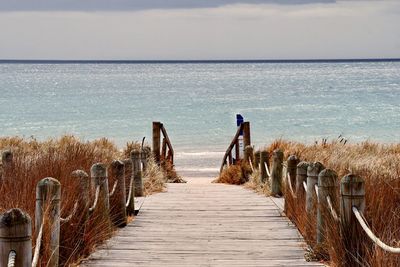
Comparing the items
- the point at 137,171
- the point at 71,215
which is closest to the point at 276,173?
the point at 137,171

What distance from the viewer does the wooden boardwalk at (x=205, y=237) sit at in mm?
9555

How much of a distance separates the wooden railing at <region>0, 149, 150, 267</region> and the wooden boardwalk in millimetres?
416

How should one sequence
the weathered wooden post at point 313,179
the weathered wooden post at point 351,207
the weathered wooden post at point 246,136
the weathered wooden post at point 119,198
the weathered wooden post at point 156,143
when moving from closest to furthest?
the weathered wooden post at point 351,207
the weathered wooden post at point 313,179
the weathered wooden post at point 119,198
the weathered wooden post at point 156,143
the weathered wooden post at point 246,136

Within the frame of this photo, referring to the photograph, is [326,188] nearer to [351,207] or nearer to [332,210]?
[332,210]

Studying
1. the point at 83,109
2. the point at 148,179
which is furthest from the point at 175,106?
the point at 148,179

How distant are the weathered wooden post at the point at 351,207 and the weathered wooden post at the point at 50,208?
114 inches

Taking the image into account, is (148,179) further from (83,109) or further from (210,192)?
(83,109)

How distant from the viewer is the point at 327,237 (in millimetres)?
8953

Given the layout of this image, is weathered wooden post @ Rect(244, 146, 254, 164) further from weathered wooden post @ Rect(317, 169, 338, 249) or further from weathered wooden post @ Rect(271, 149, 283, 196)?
weathered wooden post @ Rect(317, 169, 338, 249)

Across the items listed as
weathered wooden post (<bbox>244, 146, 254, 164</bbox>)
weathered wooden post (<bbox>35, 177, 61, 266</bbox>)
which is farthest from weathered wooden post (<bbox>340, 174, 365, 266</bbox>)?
weathered wooden post (<bbox>244, 146, 254, 164</bbox>)

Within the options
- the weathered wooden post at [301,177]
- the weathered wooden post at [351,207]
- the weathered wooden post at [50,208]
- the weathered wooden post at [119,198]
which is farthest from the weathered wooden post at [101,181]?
the weathered wooden post at [351,207]

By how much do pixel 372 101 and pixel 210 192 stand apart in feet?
247

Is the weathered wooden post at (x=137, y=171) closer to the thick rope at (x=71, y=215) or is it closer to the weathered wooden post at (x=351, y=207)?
the thick rope at (x=71, y=215)

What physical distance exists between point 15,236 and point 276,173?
960 centimetres
